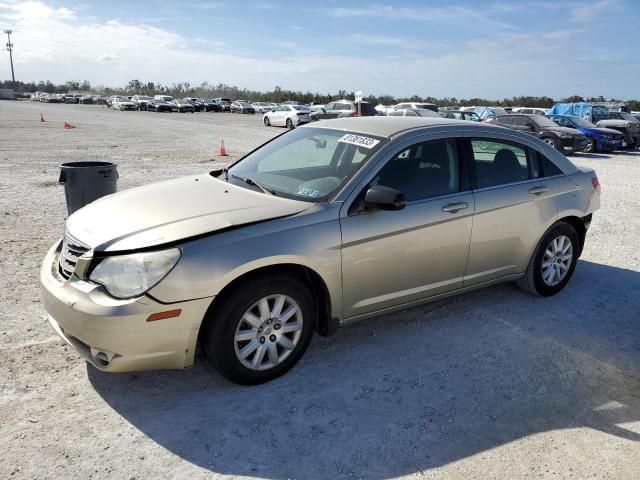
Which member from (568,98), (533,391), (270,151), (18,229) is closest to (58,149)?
(18,229)

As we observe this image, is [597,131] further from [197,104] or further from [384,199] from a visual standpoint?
[197,104]

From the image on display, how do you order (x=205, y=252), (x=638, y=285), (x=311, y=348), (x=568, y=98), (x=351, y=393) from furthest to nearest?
(x=568, y=98) → (x=638, y=285) → (x=311, y=348) → (x=351, y=393) → (x=205, y=252)

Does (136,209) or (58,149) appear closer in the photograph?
(136,209)

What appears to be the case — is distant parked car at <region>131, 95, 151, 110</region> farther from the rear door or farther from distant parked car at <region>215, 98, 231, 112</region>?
the rear door

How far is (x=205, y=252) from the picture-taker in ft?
10.1

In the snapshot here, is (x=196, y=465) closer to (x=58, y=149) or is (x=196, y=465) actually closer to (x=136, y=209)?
(x=136, y=209)

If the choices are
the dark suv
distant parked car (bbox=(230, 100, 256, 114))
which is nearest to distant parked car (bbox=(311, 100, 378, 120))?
the dark suv

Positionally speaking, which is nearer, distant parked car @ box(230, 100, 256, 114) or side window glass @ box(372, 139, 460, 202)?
side window glass @ box(372, 139, 460, 202)

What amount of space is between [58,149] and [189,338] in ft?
56.4

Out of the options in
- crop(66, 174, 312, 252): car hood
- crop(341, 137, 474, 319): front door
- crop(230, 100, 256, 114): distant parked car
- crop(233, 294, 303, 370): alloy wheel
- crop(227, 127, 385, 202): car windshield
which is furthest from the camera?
crop(230, 100, 256, 114): distant parked car

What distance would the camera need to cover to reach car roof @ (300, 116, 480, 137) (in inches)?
164

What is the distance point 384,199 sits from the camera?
3.50 m

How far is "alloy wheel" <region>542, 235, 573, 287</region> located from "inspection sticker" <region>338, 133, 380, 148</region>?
207 centimetres

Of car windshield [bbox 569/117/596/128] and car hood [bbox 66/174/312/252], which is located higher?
car windshield [bbox 569/117/596/128]
